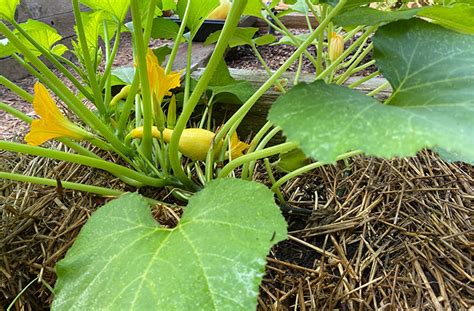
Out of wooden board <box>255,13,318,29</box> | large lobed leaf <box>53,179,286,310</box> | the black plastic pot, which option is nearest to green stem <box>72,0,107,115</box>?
large lobed leaf <box>53,179,286,310</box>

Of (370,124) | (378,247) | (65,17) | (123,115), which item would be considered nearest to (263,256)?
(370,124)

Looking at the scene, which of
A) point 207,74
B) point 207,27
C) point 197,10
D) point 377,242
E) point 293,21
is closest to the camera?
point 207,74

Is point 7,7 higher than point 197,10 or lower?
higher

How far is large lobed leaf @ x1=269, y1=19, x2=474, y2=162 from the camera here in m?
0.40

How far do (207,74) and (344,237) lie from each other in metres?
0.36

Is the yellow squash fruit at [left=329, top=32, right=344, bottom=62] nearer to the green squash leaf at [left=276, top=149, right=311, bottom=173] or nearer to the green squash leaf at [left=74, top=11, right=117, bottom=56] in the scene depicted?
the green squash leaf at [left=276, top=149, right=311, bottom=173]

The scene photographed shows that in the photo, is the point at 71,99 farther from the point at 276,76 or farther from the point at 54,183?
the point at 276,76

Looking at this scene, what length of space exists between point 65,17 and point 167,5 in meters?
0.95

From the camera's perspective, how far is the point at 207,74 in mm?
609

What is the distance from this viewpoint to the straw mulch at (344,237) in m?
0.63

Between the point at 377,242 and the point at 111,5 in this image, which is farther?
the point at 111,5

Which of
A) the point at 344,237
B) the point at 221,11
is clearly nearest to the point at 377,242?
the point at 344,237

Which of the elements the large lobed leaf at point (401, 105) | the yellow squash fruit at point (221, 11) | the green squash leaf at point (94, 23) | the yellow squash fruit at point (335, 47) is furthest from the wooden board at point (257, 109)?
the yellow squash fruit at point (221, 11)

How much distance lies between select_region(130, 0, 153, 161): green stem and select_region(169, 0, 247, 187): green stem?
7 centimetres
